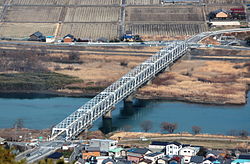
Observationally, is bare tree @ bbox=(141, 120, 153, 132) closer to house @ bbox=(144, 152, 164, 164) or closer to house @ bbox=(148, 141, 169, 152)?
house @ bbox=(148, 141, 169, 152)

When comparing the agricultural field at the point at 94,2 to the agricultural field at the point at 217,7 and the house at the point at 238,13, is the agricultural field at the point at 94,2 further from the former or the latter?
the house at the point at 238,13

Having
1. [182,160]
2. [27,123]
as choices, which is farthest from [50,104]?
[182,160]

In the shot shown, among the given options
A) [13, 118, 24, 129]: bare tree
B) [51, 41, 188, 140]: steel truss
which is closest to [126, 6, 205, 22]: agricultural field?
[51, 41, 188, 140]: steel truss

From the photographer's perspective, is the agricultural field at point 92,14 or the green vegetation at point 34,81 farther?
the agricultural field at point 92,14

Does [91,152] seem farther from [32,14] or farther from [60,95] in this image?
[32,14]

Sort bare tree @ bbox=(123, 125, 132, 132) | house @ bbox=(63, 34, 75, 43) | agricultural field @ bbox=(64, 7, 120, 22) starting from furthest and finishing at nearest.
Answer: agricultural field @ bbox=(64, 7, 120, 22)
house @ bbox=(63, 34, 75, 43)
bare tree @ bbox=(123, 125, 132, 132)

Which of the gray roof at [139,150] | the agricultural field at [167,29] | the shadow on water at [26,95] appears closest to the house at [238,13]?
the agricultural field at [167,29]
